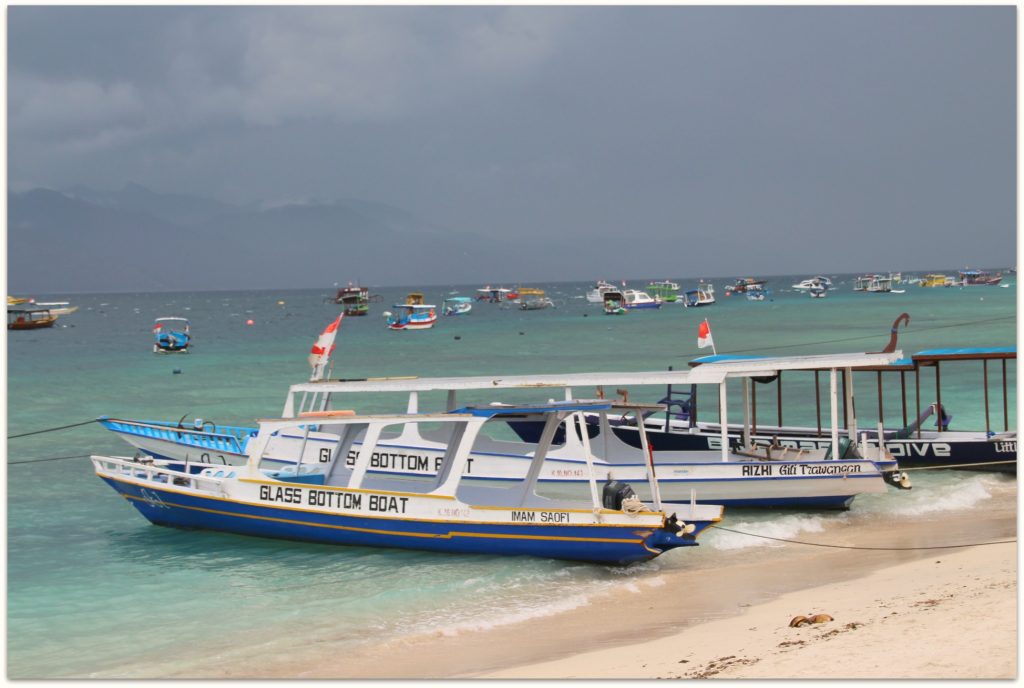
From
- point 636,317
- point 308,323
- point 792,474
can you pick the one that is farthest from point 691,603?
point 308,323

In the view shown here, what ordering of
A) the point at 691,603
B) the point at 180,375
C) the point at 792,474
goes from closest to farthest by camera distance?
the point at 691,603
the point at 792,474
the point at 180,375

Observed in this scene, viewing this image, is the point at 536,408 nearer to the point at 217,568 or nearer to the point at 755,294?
the point at 217,568

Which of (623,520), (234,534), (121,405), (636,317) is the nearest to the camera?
(623,520)

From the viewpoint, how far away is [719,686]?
925 cm

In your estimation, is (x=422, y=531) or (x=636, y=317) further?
(x=636, y=317)

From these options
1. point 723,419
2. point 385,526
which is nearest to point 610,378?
point 723,419

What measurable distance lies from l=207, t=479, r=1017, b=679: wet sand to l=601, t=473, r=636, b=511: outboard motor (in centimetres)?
118

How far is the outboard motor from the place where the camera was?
15.8 m

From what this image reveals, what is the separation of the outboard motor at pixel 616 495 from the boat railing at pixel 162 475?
6.20m

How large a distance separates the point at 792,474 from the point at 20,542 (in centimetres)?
1328

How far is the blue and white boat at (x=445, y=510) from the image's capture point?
50.0ft

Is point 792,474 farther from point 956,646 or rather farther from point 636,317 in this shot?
point 636,317

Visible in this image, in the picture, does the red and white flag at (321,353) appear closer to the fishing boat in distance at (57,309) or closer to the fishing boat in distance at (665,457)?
the fishing boat in distance at (665,457)

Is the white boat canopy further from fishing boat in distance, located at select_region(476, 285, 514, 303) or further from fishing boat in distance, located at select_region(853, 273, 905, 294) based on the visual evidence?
fishing boat in distance, located at select_region(853, 273, 905, 294)
